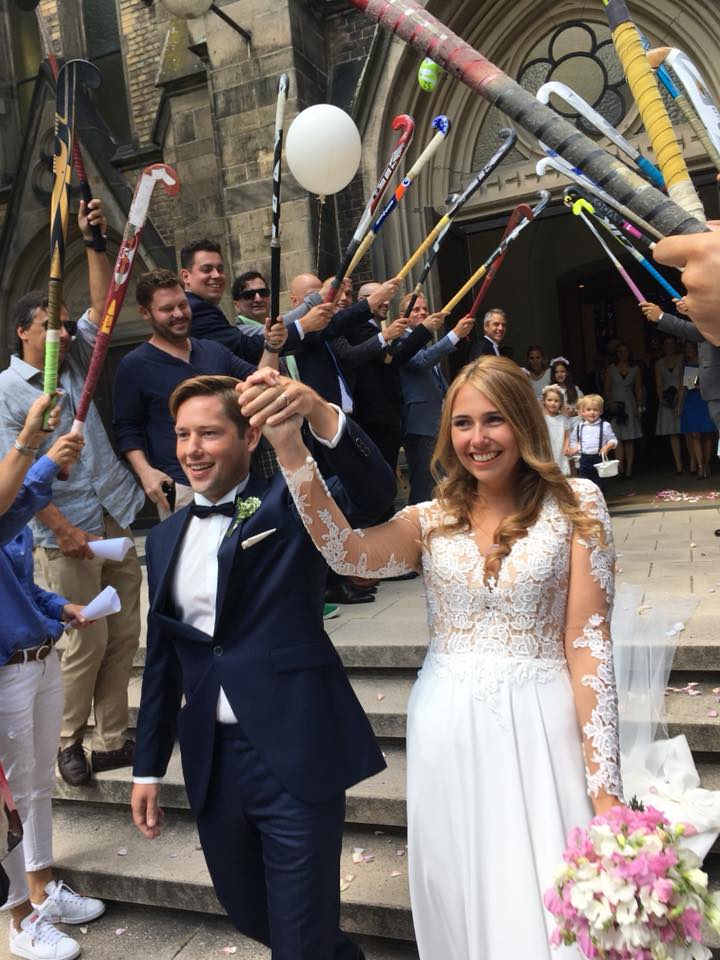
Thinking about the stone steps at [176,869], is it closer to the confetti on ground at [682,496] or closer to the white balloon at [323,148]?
the white balloon at [323,148]

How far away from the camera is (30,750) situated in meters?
2.91

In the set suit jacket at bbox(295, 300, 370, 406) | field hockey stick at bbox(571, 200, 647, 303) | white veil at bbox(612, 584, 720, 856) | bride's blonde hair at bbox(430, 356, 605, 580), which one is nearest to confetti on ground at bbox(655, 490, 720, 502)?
field hockey stick at bbox(571, 200, 647, 303)

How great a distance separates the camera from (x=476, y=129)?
9.20 meters

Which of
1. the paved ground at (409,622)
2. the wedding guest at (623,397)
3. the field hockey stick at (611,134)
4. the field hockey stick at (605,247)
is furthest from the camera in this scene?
the wedding guest at (623,397)

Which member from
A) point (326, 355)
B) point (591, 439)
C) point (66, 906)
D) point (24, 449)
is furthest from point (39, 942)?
point (591, 439)

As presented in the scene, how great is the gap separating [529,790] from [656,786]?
3.85 feet

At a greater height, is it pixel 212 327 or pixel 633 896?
pixel 212 327

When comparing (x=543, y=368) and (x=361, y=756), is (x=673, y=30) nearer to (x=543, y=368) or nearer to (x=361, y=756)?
(x=543, y=368)

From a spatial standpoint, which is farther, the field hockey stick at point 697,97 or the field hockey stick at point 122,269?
the field hockey stick at point 122,269

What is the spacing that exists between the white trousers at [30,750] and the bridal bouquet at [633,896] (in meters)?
2.05

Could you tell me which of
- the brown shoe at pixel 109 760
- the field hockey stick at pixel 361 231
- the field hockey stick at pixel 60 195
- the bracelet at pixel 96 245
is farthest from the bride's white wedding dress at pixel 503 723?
the brown shoe at pixel 109 760

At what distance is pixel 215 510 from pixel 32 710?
51.4 inches

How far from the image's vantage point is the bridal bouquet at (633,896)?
1441 millimetres

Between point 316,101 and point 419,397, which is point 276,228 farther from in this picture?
point 316,101
